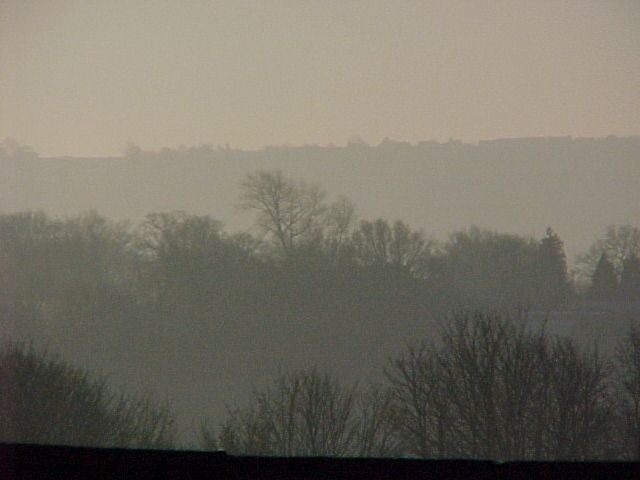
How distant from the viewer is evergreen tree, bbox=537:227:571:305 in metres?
15.6

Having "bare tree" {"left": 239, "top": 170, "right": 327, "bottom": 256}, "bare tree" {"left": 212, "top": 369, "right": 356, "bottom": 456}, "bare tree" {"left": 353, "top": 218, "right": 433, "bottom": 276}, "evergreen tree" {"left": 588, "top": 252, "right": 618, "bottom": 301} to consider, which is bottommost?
"bare tree" {"left": 212, "top": 369, "right": 356, "bottom": 456}

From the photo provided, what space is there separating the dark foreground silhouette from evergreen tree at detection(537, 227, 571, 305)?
539 inches

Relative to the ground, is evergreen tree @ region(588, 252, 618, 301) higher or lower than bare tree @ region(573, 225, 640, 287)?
lower

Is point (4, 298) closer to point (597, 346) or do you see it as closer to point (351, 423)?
point (351, 423)

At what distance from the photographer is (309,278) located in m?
19.9

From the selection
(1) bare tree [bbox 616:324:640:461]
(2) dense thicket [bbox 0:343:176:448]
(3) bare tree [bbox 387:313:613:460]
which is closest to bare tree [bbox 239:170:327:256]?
(2) dense thicket [bbox 0:343:176:448]

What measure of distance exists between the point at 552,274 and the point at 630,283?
1.50 metres

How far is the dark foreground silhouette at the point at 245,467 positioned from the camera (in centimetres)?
192

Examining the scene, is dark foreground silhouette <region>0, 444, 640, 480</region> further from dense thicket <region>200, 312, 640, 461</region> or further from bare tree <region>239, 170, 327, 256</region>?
bare tree <region>239, 170, 327, 256</region>

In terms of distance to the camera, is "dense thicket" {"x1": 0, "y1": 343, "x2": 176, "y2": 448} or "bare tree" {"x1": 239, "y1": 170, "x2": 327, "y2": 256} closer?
"dense thicket" {"x1": 0, "y1": 343, "x2": 176, "y2": 448}

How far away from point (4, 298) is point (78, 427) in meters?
7.07

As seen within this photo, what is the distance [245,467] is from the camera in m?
2.00

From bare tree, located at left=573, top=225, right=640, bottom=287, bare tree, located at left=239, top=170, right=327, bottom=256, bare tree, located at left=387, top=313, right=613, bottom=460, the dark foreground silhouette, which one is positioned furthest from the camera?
bare tree, located at left=239, top=170, right=327, bottom=256

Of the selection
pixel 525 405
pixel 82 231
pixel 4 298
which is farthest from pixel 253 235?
pixel 525 405
